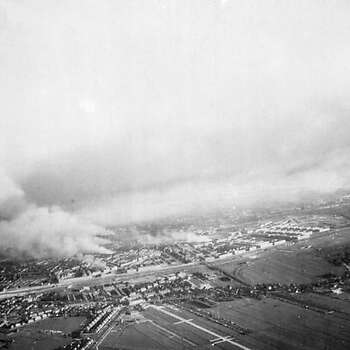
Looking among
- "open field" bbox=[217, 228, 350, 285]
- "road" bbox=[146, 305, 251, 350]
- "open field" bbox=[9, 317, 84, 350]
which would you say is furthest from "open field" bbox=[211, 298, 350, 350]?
"open field" bbox=[9, 317, 84, 350]

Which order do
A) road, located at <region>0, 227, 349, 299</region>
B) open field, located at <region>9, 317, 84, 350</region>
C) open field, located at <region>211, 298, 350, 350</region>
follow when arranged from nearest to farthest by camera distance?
open field, located at <region>211, 298, 350, 350</region> < open field, located at <region>9, 317, 84, 350</region> < road, located at <region>0, 227, 349, 299</region>

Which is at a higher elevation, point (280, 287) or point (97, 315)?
point (280, 287)

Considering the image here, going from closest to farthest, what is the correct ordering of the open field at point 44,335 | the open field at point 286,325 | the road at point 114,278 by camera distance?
the open field at point 286,325
the open field at point 44,335
the road at point 114,278

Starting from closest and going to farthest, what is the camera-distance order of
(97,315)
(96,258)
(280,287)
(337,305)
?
(337,305) → (97,315) → (280,287) → (96,258)

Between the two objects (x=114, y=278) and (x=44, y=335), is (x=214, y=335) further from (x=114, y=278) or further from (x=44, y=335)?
(x=114, y=278)

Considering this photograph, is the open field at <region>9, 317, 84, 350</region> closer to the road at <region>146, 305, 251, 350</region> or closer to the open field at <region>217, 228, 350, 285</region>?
the road at <region>146, 305, 251, 350</region>

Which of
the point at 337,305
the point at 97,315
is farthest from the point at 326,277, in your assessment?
the point at 97,315

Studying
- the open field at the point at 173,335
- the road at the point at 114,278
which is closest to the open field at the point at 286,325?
the open field at the point at 173,335

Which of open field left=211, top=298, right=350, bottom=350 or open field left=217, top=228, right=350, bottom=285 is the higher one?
open field left=217, top=228, right=350, bottom=285

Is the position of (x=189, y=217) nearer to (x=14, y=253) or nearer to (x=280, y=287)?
(x=14, y=253)

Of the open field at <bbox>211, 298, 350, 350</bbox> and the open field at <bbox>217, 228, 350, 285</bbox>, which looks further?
the open field at <bbox>217, 228, 350, 285</bbox>

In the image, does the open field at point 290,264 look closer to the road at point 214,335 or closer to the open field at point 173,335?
the road at point 214,335
